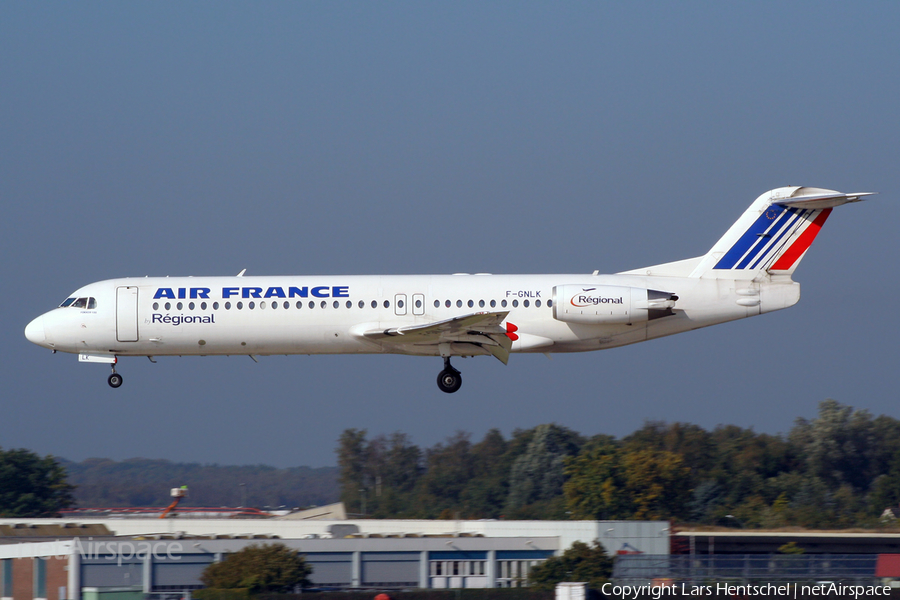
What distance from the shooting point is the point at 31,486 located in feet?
249

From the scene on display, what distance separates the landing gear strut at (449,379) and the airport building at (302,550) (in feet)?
30.2

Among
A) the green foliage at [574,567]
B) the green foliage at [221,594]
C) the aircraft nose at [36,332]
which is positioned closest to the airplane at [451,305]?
the aircraft nose at [36,332]

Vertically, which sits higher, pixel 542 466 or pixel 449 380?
pixel 449 380

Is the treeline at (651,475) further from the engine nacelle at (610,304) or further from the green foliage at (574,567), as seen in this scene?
the engine nacelle at (610,304)

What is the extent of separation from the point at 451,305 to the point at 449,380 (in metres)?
2.51

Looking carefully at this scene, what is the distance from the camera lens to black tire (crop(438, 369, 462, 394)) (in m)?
32.4

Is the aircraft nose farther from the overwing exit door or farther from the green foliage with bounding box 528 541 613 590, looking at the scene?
the green foliage with bounding box 528 541 613 590

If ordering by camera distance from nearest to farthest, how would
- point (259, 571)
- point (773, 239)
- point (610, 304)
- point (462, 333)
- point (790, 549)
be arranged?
point (610, 304), point (462, 333), point (773, 239), point (259, 571), point (790, 549)

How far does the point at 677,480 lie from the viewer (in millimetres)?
71500

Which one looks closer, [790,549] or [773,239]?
[773,239]

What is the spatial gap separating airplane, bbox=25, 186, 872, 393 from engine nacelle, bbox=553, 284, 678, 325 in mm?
54

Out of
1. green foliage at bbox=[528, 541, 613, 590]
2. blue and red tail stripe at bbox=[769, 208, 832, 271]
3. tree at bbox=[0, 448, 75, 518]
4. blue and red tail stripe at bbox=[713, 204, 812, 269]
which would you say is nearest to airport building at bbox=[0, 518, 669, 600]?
green foliage at bbox=[528, 541, 613, 590]

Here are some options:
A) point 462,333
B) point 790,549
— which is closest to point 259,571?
point 462,333

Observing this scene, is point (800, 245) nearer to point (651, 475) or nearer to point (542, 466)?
point (651, 475)
